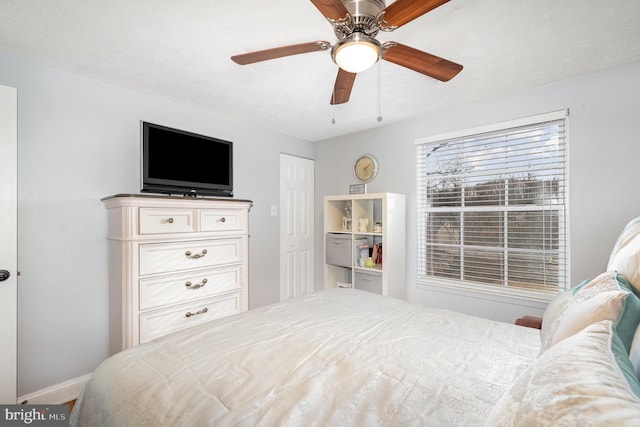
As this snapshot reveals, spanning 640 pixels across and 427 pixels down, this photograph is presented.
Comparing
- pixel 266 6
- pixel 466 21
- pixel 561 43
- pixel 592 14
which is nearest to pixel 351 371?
pixel 266 6

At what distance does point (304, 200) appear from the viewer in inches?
164

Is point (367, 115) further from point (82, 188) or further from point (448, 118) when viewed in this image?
point (82, 188)

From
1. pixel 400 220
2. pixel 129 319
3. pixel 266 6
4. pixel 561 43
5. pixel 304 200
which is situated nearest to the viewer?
pixel 266 6

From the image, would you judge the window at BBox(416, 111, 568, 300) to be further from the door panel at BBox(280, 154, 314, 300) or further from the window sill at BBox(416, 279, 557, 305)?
the door panel at BBox(280, 154, 314, 300)

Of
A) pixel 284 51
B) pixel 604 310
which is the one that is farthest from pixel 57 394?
pixel 604 310

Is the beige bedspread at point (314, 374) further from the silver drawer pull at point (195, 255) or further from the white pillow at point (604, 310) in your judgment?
the silver drawer pull at point (195, 255)

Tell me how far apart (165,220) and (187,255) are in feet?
1.07

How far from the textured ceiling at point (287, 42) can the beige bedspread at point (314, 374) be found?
1.64 metres

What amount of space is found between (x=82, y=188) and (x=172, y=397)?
2.09 metres

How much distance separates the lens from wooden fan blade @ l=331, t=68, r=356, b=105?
1.70 m

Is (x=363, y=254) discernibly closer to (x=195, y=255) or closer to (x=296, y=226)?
(x=296, y=226)

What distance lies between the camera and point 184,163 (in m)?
2.64

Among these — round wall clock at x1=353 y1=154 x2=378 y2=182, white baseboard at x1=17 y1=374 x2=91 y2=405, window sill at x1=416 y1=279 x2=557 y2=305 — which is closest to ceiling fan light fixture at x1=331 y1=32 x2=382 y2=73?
round wall clock at x1=353 y1=154 x2=378 y2=182

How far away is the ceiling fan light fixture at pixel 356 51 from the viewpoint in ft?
4.37
